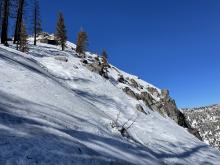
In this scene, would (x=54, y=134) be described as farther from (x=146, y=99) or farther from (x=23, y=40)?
(x=23, y=40)

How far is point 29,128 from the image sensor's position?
6441 millimetres

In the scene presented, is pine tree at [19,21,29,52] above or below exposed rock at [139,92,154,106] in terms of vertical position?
above

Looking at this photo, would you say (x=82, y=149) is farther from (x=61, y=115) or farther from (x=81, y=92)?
(x=81, y=92)

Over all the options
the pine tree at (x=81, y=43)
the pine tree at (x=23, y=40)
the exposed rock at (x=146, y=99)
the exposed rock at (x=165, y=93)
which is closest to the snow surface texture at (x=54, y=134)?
the exposed rock at (x=146, y=99)

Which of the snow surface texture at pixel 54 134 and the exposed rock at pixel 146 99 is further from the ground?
the exposed rock at pixel 146 99

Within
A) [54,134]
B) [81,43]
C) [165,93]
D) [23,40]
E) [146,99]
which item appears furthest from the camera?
[81,43]

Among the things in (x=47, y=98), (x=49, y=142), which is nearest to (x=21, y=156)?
(x=49, y=142)

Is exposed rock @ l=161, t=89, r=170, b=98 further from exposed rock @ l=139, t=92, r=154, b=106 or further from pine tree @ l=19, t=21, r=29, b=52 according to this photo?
pine tree @ l=19, t=21, r=29, b=52

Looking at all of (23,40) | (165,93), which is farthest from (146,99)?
(23,40)

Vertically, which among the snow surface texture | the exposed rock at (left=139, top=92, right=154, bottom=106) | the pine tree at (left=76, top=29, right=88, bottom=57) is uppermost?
the pine tree at (left=76, top=29, right=88, bottom=57)

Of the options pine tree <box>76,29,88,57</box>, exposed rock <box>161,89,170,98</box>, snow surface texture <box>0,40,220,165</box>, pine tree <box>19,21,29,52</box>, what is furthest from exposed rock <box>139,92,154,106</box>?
pine tree <box>76,29,88,57</box>

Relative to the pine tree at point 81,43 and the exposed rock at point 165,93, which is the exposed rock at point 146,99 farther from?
the pine tree at point 81,43

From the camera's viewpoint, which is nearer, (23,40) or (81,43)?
(23,40)

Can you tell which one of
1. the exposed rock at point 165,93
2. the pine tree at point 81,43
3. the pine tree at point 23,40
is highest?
the pine tree at point 81,43
